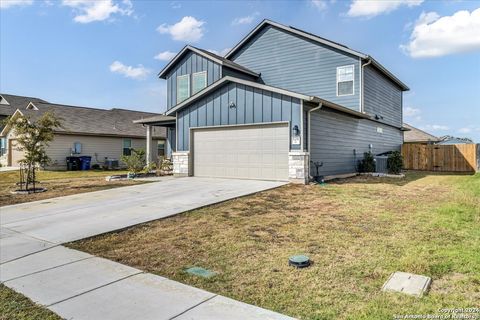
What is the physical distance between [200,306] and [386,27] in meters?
16.2

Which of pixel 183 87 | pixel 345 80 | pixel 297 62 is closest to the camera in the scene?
pixel 345 80

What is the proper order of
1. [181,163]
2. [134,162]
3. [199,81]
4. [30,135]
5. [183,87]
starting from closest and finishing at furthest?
1. [30,135]
2. [181,163]
3. [134,162]
4. [199,81]
5. [183,87]

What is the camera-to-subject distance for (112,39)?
16359 mm

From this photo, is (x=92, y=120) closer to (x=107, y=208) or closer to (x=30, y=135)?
(x=30, y=135)

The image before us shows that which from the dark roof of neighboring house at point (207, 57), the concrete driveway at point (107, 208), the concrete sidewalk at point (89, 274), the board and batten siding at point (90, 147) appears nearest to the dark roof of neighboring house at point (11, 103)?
the board and batten siding at point (90, 147)

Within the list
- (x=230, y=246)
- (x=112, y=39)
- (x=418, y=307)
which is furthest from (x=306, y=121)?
(x=112, y=39)

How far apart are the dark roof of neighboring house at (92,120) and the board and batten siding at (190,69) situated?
312 inches

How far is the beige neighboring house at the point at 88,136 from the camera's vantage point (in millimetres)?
21750

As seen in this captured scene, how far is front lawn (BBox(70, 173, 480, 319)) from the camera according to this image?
3017mm

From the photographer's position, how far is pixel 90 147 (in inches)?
918

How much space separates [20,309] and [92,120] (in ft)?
78.3

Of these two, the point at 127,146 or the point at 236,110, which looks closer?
Answer: the point at 236,110

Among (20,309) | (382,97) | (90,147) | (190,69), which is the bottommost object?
(20,309)

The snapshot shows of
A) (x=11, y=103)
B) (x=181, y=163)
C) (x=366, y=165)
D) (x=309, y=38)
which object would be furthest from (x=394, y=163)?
(x=11, y=103)
